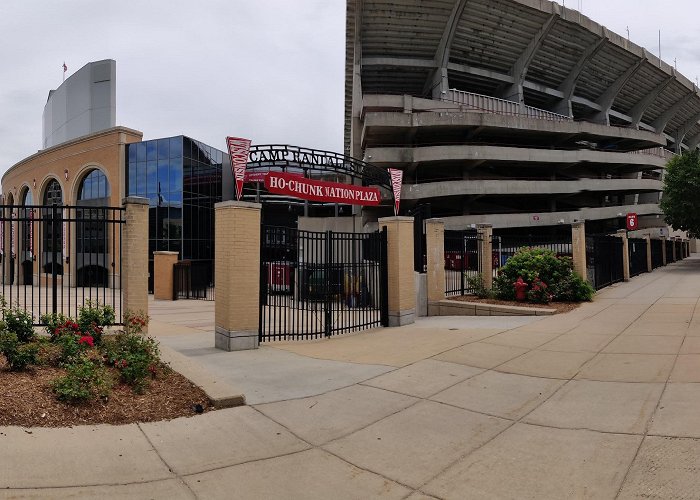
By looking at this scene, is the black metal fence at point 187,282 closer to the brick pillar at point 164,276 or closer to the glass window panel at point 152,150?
the brick pillar at point 164,276

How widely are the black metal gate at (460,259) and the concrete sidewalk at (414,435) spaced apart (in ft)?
22.3

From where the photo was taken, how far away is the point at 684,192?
29.7 meters

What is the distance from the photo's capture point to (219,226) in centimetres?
872

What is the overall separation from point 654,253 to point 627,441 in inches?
1231

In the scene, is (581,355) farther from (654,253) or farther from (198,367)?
(654,253)

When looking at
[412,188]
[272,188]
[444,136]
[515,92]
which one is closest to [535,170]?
[515,92]

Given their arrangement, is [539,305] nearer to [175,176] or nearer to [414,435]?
[414,435]

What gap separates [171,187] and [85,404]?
30.8m

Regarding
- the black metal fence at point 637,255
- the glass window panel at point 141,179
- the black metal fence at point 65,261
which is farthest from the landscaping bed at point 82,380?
the glass window panel at point 141,179

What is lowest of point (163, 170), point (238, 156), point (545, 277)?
point (545, 277)

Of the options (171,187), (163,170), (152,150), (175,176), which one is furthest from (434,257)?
(152,150)

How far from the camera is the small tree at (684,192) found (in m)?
29.2

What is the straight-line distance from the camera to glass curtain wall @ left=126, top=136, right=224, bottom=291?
33.2 metres

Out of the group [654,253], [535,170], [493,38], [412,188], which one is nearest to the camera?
[654,253]
